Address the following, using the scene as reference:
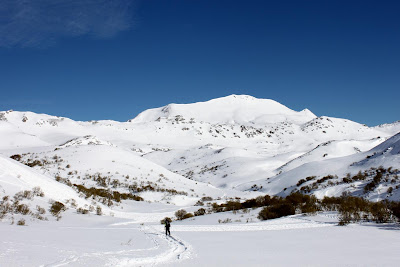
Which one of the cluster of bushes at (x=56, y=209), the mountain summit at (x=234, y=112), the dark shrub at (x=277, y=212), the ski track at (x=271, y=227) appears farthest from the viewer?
the mountain summit at (x=234, y=112)

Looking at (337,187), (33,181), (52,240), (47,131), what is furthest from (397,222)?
(47,131)

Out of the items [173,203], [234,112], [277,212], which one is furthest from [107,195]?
[234,112]

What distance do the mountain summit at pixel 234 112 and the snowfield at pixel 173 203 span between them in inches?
1601

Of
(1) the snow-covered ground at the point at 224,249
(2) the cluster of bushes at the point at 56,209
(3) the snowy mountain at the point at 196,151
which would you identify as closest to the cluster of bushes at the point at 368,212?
(1) the snow-covered ground at the point at 224,249

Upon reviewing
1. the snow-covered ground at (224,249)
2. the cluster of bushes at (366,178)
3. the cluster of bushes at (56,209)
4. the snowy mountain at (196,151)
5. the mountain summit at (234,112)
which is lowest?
the snow-covered ground at (224,249)

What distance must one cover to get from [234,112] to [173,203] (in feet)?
346

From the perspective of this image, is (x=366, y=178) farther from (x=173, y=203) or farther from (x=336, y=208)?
Result: (x=173, y=203)

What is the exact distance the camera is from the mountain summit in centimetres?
11819

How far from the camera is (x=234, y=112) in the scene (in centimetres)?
13062

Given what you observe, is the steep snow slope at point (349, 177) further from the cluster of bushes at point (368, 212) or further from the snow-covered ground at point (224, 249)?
the snow-covered ground at point (224, 249)

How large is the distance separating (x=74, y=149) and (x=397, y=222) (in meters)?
31.7

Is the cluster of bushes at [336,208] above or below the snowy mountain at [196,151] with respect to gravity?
below

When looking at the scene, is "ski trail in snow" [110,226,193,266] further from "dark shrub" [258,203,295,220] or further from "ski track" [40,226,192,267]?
"dark shrub" [258,203,295,220]

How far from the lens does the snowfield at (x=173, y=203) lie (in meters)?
7.91
